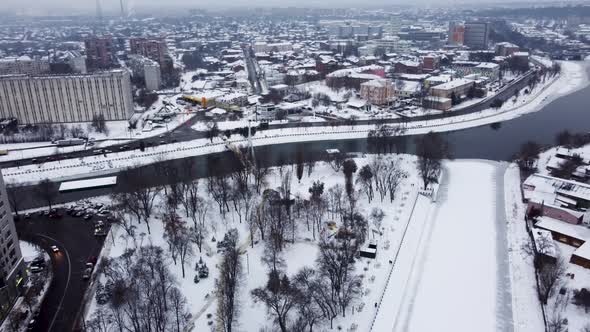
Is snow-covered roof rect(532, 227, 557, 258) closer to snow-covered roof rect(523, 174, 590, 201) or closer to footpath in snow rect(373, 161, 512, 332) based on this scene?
footpath in snow rect(373, 161, 512, 332)

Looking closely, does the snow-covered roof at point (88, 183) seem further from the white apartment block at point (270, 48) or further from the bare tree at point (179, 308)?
the white apartment block at point (270, 48)

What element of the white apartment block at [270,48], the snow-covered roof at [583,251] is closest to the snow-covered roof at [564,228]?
the snow-covered roof at [583,251]

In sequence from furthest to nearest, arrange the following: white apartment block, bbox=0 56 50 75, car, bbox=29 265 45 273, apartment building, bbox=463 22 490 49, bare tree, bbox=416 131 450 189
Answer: apartment building, bbox=463 22 490 49
white apartment block, bbox=0 56 50 75
bare tree, bbox=416 131 450 189
car, bbox=29 265 45 273

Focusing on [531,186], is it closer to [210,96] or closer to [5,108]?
[210,96]

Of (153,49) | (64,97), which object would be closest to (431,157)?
(64,97)

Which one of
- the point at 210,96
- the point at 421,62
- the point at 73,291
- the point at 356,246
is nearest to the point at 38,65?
the point at 210,96

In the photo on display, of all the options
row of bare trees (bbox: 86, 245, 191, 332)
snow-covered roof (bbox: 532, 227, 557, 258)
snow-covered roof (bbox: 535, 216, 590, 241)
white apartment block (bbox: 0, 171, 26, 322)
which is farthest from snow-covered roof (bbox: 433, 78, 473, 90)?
white apartment block (bbox: 0, 171, 26, 322)
